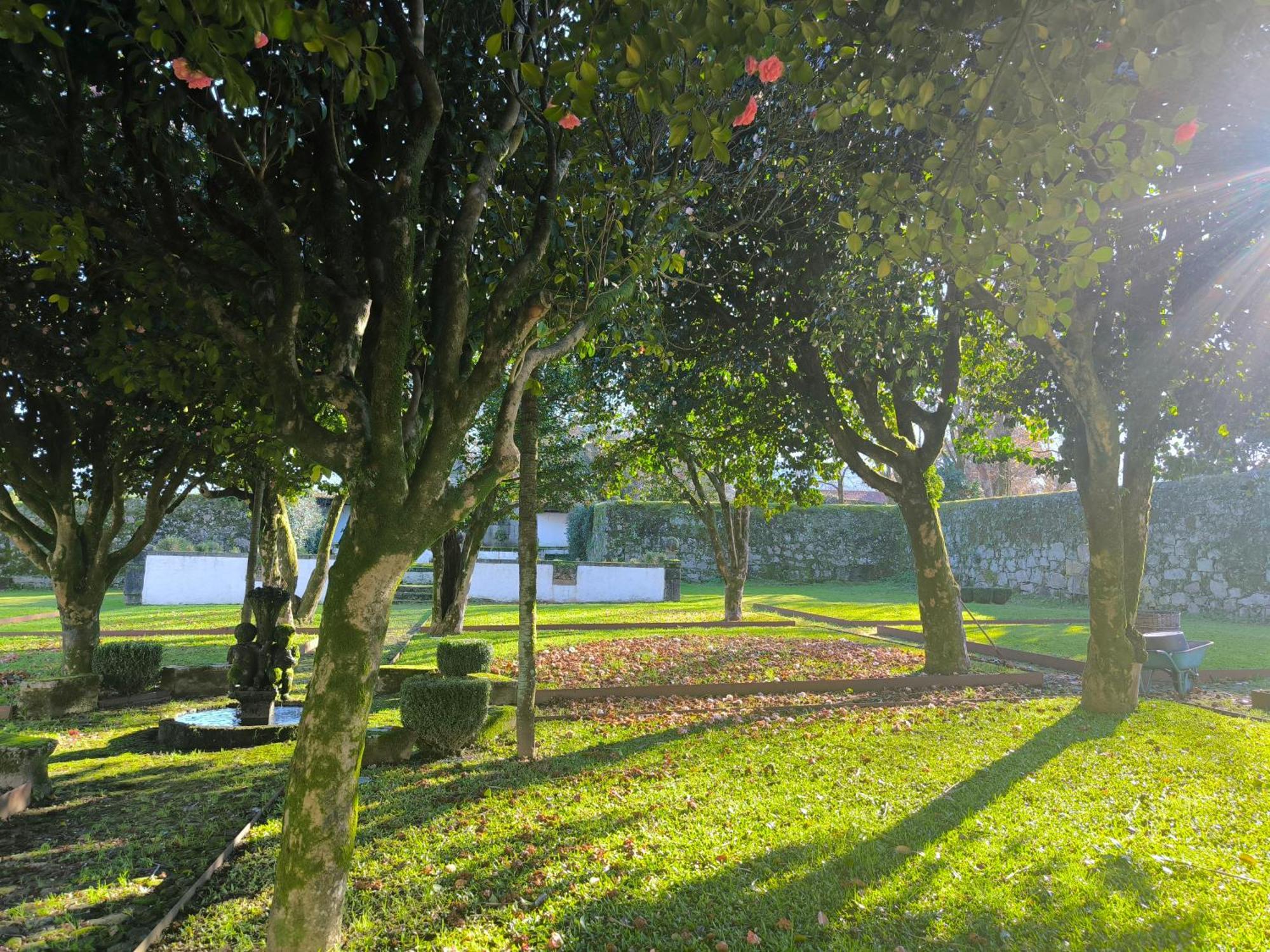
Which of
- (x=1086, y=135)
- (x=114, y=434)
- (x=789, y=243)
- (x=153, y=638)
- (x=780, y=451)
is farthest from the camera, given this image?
(x=153, y=638)

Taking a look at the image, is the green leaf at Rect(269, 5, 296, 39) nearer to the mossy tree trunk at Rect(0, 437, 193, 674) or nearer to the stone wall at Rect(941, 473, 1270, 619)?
the mossy tree trunk at Rect(0, 437, 193, 674)

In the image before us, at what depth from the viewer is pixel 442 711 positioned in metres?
6.70

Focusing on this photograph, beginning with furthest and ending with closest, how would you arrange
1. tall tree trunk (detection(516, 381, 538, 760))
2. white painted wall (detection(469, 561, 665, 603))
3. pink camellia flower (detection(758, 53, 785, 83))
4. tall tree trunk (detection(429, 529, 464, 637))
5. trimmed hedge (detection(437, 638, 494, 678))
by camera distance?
white painted wall (detection(469, 561, 665, 603)) < tall tree trunk (detection(429, 529, 464, 637)) < trimmed hedge (detection(437, 638, 494, 678)) < tall tree trunk (detection(516, 381, 538, 760)) < pink camellia flower (detection(758, 53, 785, 83))

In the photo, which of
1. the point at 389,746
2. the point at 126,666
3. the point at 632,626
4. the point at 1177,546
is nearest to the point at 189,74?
the point at 389,746

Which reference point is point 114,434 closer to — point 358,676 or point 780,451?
point 358,676

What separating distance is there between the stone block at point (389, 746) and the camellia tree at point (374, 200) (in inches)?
128

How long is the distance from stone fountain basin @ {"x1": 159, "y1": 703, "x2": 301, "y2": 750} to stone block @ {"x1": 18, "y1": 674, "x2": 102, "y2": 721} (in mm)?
2066

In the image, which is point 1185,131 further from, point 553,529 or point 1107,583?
point 553,529

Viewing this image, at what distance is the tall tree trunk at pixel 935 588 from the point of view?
425 inches

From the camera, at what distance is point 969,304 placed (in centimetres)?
877

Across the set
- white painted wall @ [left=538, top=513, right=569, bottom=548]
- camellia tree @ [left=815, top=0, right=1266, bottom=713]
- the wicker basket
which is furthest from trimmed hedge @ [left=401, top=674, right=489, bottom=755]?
white painted wall @ [left=538, top=513, right=569, bottom=548]

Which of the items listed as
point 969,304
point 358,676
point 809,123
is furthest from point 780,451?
point 358,676

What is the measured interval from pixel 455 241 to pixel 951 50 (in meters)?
2.51

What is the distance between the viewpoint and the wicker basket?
35.4 feet
